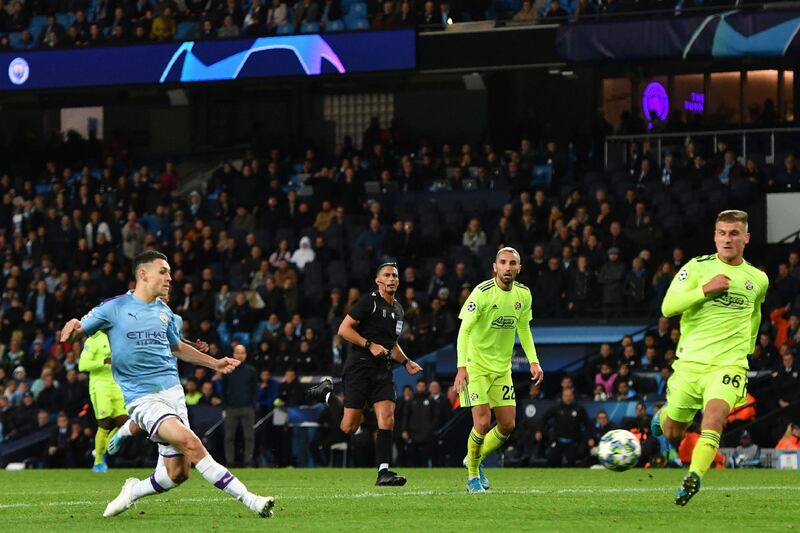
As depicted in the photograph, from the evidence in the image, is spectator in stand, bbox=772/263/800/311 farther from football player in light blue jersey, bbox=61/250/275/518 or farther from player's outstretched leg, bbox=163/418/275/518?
player's outstretched leg, bbox=163/418/275/518

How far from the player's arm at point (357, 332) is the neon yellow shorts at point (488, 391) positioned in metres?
0.97

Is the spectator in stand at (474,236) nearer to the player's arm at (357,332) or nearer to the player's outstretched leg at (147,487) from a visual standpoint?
the player's arm at (357,332)

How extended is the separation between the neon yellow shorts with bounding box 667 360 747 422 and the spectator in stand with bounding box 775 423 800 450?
10.7 metres

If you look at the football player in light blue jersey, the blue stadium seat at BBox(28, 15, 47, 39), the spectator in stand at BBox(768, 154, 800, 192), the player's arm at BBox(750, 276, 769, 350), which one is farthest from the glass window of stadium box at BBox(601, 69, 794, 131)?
the football player in light blue jersey

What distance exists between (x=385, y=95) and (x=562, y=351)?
1300 centimetres

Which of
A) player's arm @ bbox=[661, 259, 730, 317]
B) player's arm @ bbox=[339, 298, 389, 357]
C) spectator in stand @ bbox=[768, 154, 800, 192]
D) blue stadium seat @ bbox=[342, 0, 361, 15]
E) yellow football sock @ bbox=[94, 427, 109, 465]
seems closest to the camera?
player's arm @ bbox=[661, 259, 730, 317]

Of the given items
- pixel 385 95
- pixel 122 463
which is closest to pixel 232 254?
pixel 122 463

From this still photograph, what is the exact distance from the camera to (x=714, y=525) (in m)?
10.6

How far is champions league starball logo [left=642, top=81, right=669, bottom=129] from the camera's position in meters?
33.3

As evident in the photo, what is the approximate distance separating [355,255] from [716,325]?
17.5m

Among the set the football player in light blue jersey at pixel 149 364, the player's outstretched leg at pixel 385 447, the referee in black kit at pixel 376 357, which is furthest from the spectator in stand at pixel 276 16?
the football player in light blue jersey at pixel 149 364

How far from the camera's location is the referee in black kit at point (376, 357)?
15766 millimetres

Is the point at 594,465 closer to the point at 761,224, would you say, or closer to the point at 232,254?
the point at 761,224

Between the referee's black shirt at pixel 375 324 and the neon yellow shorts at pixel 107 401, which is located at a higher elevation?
the referee's black shirt at pixel 375 324
